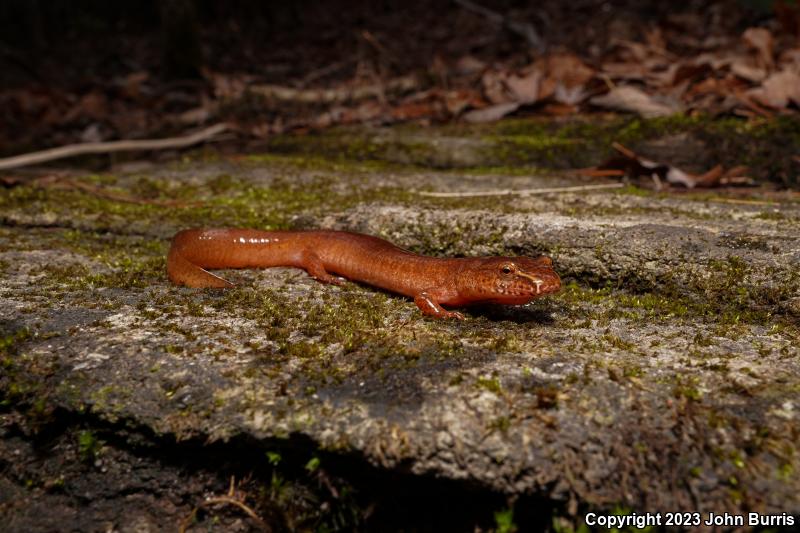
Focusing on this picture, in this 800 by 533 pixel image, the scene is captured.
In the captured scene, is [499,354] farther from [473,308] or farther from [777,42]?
[777,42]

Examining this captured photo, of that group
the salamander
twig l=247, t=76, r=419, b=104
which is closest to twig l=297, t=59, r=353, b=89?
twig l=247, t=76, r=419, b=104

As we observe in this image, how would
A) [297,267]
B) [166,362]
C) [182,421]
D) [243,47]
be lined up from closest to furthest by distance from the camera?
[182,421], [166,362], [297,267], [243,47]

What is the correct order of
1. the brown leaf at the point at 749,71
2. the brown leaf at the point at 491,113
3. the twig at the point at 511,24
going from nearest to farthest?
the brown leaf at the point at 749,71 < the brown leaf at the point at 491,113 < the twig at the point at 511,24

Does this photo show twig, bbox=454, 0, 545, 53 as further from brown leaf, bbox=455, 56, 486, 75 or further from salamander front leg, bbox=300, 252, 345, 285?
salamander front leg, bbox=300, 252, 345, 285

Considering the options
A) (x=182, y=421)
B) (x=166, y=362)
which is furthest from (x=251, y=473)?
(x=166, y=362)

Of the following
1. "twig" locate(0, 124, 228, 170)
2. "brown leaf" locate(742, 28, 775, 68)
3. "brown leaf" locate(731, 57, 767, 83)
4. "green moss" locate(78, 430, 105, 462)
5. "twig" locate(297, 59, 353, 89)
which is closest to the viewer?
"green moss" locate(78, 430, 105, 462)

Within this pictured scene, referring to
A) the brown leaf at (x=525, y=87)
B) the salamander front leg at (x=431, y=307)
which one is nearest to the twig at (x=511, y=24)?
the brown leaf at (x=525, y=87)

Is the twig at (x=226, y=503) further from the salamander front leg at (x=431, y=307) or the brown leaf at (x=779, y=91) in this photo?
the brown leaf at (x=779, y=91)
